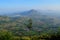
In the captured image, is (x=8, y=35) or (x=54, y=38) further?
(x=54, y=38)

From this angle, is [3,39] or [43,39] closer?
[3,39]

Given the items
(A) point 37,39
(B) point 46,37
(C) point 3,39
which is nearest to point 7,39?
(C) point 3,39

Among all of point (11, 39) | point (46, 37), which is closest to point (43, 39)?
point (46, 37)

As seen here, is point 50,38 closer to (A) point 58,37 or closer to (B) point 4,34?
(A) point 58,37

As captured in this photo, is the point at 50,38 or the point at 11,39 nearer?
the point at 11,39

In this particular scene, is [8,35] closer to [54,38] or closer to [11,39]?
[11,39]

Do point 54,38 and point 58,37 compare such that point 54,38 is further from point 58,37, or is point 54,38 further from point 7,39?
point 7,39
